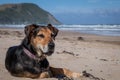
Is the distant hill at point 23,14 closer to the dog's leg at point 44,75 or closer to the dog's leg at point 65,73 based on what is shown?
the dog's leg at point 65,73

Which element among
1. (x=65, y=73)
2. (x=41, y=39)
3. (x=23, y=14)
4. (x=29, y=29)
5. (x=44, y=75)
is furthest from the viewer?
(x=23, y=14)

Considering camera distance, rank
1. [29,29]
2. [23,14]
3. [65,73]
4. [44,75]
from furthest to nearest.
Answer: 1. [23,14]
2. [65,73]
3. [44,75]
4. [29,29]

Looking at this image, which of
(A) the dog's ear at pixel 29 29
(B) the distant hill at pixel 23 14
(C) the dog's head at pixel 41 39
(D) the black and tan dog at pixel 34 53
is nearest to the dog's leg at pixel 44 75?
(D) the black and tan dog at pixel 34 53

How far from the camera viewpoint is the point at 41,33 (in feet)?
22.0

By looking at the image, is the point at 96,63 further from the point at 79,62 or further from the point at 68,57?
the point at 68,57

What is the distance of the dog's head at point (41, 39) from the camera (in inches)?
257

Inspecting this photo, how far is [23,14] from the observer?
156m

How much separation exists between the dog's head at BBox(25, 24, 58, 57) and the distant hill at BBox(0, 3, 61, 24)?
121 m

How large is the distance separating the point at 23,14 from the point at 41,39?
497ft

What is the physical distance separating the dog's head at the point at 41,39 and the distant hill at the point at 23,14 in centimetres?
12094

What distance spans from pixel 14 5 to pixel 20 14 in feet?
24.9

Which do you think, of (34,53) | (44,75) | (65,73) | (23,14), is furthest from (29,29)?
(23,14)

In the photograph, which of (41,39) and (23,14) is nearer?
(41,39)

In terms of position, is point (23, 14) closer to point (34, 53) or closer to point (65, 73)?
point (65, 73)
